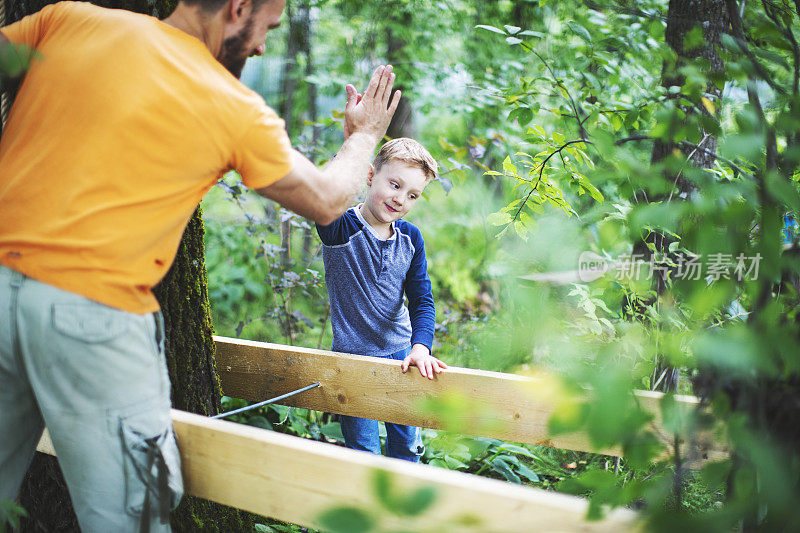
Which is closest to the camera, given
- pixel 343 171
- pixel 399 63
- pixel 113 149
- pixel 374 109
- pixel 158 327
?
pixel 113 149

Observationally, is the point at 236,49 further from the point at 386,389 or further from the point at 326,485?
the point at 386,389

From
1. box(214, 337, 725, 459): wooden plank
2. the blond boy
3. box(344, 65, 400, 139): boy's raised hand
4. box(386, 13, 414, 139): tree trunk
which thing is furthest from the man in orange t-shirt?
box(386, 13, 414, 139): tree trunk

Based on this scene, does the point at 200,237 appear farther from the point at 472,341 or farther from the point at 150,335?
the point at 472,341

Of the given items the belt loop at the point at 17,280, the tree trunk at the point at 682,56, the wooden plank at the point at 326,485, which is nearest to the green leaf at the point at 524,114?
Result: the tree trunk at the point at 682,56

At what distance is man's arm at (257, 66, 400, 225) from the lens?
136 centimetres

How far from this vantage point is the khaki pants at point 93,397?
1188mm

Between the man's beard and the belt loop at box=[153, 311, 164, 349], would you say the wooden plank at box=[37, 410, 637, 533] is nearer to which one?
the belt loop at box=[153, 311, 164, 349]

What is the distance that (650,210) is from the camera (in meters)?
0.93

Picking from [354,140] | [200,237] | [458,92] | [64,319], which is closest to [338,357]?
[200,237]

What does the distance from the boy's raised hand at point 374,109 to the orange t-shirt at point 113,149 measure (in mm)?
473

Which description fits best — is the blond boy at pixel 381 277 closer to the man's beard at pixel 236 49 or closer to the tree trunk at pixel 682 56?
the man's beard at pixel 236 49

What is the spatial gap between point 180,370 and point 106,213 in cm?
94

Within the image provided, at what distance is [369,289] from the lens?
7.75 feet

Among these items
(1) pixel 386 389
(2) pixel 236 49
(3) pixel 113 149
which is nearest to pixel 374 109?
(2) pixel 236 49
